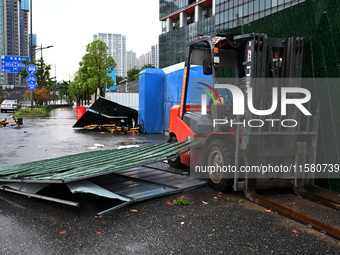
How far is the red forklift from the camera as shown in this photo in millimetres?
5547

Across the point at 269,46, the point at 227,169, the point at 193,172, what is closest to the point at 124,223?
the point at 227,169

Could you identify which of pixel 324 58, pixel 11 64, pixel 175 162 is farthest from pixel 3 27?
pixel 324 58

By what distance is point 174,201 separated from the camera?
5492 mm

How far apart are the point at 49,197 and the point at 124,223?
149 centimetres

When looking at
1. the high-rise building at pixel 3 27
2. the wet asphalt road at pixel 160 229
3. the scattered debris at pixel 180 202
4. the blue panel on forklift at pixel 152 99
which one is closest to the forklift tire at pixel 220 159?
the wet asphalt road at pixel 160 229

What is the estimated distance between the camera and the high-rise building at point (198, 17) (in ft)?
178

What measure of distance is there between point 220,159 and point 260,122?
37.1 inches

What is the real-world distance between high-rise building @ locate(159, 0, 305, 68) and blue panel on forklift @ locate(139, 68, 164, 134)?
33384 millimetres

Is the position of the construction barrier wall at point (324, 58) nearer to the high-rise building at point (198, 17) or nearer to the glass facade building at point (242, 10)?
the high-rise building at point (198, 17)

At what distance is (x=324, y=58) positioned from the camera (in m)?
6.09

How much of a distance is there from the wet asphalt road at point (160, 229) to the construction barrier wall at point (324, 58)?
1272 millimetres

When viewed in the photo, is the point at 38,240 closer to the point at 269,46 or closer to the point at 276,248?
the point at 276,248

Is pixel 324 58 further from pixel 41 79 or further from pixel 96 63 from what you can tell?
pixel 41 79

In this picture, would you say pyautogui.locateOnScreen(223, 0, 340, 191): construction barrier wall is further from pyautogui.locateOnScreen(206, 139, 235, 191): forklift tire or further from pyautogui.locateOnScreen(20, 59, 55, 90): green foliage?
pyautogui.locateOnScreen(20, 59, 55, 90): green foliage
